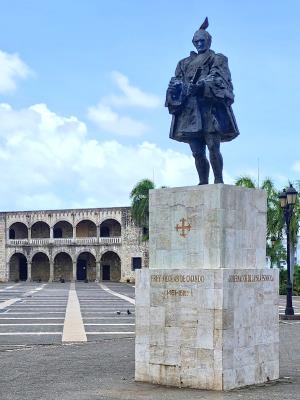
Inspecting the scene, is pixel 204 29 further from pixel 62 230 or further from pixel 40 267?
pixel 40 267

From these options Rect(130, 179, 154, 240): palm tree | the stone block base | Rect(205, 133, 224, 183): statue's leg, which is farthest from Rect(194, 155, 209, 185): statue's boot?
Rect(130, 179, 154, 240): palm tree

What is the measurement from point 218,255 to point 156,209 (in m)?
1.27

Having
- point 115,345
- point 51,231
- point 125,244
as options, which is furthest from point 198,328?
point 51,231

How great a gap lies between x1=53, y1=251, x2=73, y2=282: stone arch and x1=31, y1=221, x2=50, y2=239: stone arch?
2.61m

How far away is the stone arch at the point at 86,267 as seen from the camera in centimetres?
6738

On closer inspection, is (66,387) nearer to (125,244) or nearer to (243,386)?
(243,386)

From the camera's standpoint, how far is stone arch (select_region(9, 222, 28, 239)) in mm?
69688

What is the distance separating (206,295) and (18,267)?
6258 centimetres

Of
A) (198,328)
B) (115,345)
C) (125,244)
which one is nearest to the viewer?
(198,328)

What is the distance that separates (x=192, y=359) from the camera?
9055mm

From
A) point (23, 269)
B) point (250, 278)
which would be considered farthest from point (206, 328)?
point (23, 269)

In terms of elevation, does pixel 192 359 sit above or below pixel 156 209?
below

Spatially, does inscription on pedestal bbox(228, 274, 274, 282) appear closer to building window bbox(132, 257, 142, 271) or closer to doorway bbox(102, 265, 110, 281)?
building window bbox(132, 257, 142, 271)

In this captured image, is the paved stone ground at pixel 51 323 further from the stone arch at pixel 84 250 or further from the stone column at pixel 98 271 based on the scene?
the stone arch at pixel 84 250
